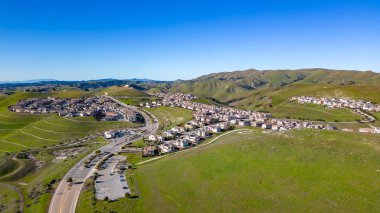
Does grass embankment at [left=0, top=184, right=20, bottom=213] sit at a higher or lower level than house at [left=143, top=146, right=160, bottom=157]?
lower

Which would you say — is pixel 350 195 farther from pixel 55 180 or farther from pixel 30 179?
pixel 30 179

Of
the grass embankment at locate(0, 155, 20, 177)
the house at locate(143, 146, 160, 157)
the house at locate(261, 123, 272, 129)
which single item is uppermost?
the house at locate(261, 123, 272, 129)

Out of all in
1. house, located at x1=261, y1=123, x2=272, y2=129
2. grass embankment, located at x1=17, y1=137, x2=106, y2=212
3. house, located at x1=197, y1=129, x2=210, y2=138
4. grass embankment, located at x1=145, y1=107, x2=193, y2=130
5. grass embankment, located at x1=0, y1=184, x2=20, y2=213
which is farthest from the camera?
grass embankment, located at x1=145, y1=107, x2=193, y2=130

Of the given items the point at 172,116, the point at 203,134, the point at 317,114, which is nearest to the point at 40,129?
the point at 172,116

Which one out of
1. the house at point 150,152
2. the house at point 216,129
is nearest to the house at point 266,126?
the house at point 216,129

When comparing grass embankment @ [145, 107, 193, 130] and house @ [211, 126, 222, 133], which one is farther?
grass embankment @ [145, 107, 193, 130]

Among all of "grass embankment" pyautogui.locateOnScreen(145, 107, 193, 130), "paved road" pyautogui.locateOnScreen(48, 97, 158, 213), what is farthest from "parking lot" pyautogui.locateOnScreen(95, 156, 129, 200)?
"grass embankment" pyautogui.locateOnScreen(145, 107, 193, 130)

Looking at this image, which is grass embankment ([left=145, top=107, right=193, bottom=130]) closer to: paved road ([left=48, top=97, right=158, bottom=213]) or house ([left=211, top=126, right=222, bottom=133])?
house ([left=211, top=126, right=222, bottom=133])
